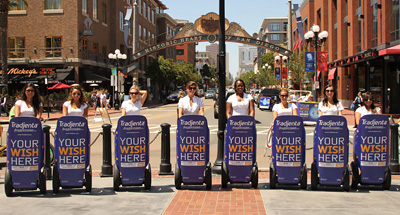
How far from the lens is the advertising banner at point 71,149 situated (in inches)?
256

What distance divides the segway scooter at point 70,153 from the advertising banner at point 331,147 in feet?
12.2

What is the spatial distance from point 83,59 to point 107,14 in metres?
10.4

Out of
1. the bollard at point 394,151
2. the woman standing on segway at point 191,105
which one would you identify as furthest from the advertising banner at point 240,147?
the bollard at point 394,151

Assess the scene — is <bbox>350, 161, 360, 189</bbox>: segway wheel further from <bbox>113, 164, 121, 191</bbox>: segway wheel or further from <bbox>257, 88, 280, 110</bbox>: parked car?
<bbox>257, 88, 280, 110</bbox>: parked car

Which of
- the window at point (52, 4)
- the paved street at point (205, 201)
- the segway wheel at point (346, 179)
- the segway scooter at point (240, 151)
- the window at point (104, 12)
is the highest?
the window at point (104, 12)

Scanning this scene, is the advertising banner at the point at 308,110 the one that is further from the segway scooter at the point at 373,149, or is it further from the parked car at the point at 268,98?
the segway scooter at the point at 373,149

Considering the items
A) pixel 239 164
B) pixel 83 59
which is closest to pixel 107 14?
pixel 83 59

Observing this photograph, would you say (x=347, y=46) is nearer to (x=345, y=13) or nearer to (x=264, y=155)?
(x=345, y=13)

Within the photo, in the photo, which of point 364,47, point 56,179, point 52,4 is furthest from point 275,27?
point 56,179

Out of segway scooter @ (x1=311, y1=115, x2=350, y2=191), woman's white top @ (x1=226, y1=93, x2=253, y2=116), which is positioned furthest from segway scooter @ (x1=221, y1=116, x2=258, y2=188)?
segway scooter @ (x1=311, y1=115, x2=350, y2=191)

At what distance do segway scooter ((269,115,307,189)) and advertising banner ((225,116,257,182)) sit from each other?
383mm

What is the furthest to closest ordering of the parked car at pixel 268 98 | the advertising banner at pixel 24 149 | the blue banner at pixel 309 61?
the parked car at pixel 268 98 < the blue banner at pixel 309 61 < the advertising banner at pixel 24 149

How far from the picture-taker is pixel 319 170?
6.75 m

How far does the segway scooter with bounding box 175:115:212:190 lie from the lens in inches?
267
